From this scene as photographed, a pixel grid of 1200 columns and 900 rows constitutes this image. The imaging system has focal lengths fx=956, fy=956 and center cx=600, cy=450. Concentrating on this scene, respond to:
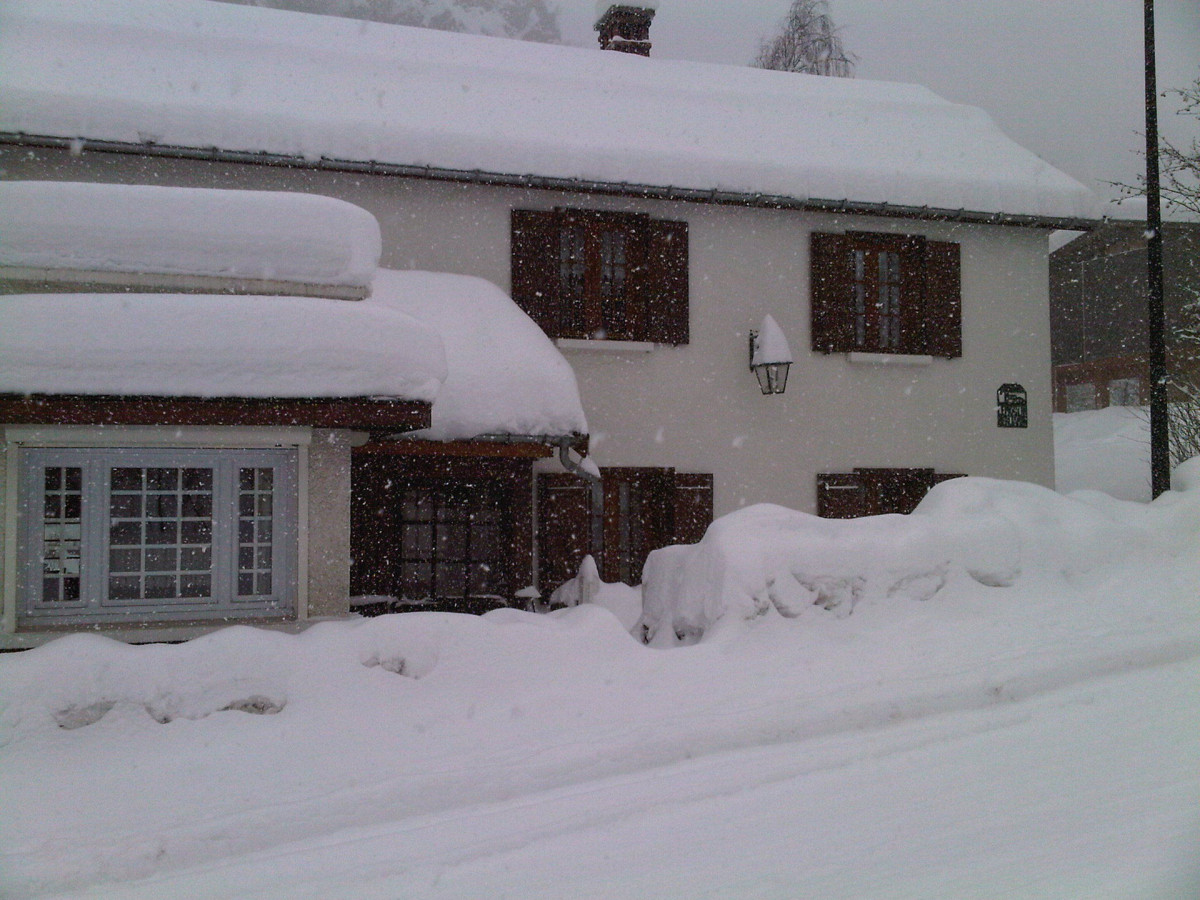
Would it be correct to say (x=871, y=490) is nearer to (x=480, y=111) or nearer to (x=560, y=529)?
(x=560, y=529)

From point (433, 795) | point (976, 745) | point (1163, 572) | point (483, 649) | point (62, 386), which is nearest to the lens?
point (433, 795)

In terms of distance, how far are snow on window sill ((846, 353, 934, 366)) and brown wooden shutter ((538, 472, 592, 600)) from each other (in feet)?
12.1

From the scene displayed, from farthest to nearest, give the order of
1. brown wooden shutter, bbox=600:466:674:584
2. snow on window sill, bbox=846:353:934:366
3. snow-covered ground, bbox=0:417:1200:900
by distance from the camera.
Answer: snow on window sill, bbox=846:353:934:366, brown wooden shutter, bbox=600:466:674:584, snow-covered ground, bbox=0:417:1200:900

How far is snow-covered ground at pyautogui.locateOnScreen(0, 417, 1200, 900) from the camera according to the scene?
12.7ft

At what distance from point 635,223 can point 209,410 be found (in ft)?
18.9

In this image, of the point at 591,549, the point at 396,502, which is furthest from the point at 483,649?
the point at 591,549

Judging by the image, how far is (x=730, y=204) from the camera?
10844 millimetres

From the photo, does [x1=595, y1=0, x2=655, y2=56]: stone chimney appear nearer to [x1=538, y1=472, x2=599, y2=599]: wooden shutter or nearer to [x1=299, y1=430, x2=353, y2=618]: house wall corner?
[x1=538, y1=472, x2=599, y2=599]: wooden shutter

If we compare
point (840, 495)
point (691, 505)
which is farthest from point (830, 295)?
point (691, 505)

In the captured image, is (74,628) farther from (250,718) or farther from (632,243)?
(632,243)

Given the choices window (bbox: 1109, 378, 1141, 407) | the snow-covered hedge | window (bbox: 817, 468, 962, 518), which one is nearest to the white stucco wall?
window (bbox: 817, 468, 962, 518)

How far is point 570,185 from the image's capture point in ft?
33.0

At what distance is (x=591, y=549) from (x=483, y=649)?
4.18 m

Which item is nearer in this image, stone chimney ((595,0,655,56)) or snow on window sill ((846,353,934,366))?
snow on window sill ((846,353,934,366))
